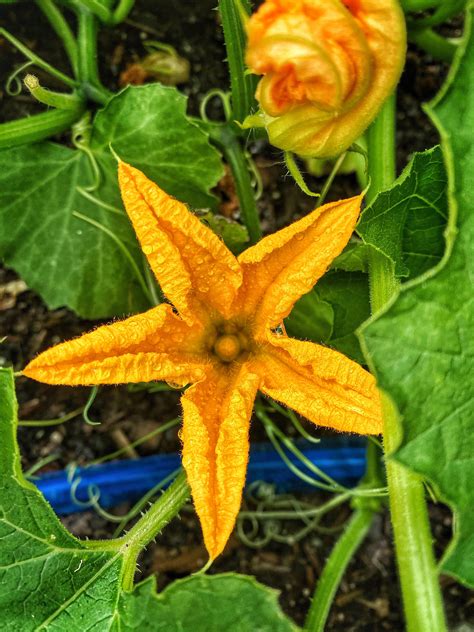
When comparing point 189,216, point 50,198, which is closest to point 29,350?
point 50,198

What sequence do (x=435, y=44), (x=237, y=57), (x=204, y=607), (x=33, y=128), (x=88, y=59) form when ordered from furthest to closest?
(x=435, y=44) → (x=88, y=59) → (x=33, y=128) → (x=237, y=57) → (x=204, y=607)

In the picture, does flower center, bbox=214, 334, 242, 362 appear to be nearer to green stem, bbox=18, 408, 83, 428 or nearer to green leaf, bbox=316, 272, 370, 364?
green leaf, bbox=316, 272, 370, 364

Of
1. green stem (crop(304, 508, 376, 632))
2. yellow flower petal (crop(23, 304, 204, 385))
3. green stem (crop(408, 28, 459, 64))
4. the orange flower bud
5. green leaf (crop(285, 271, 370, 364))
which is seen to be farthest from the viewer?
green stem (crop(408, 28, 459, 64))

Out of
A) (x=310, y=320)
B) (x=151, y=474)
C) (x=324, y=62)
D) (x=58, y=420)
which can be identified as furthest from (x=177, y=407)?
(x=324, y=62)

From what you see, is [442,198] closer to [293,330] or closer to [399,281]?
[399,281]

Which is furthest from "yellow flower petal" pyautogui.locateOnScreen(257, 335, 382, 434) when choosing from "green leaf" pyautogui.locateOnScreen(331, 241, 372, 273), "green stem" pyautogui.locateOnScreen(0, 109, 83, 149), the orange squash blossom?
"green stem" pyautogui.locateOnScreen(0, 109, 83, 149)

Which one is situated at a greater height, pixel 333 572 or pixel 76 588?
pixel 333 572

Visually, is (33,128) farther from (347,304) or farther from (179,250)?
(347,304)
